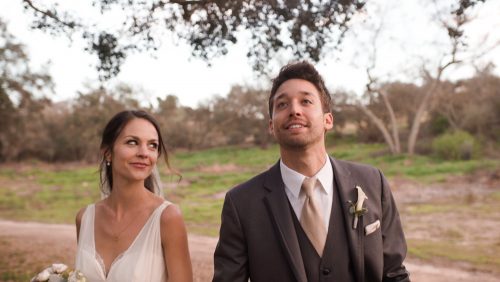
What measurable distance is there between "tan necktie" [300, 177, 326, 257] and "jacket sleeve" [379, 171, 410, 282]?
1.24 ft

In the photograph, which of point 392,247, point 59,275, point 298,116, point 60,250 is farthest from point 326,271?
point 60,250

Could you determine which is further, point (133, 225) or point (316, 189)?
point (133, 225)

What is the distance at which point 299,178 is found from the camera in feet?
8.20

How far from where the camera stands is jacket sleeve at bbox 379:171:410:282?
2453mm

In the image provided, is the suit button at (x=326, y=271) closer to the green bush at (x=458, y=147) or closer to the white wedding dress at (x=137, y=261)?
the white wedding dress at (x=137, y=261)

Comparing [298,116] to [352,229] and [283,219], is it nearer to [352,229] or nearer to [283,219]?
[283,219]

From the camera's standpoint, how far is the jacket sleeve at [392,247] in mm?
2453

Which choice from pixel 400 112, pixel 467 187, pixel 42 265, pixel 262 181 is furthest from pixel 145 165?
pixel 400 112

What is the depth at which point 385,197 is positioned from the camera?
2580 millimetres

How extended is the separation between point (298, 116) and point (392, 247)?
0.87 meters

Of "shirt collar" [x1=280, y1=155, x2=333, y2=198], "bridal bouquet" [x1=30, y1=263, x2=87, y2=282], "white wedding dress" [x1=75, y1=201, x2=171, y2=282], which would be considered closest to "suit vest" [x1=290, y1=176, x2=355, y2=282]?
"shirt collar" [x1=280, y1=155, x2=333, y2=198]

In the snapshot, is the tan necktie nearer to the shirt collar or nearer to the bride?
the shirt collar

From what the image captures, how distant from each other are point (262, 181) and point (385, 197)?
694 mm

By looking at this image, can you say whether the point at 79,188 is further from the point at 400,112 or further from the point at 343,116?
the point at 400,112
